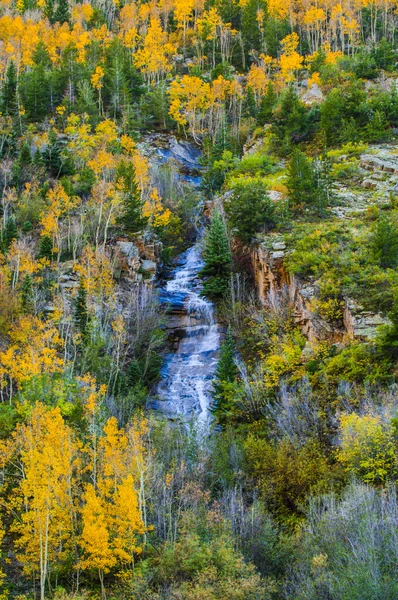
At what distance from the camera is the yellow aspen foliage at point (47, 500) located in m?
18.3

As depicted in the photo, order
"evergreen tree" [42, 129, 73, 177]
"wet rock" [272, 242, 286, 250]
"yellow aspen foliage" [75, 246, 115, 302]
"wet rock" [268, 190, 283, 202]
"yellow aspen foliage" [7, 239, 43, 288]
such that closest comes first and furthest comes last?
"yellow aspen foliage" [75, 246, 115, 302] < "yellow aspen foliage" [7, 239, 43, 288] < "wet rock" [272, 242, 286, 250] < "wet rock" [268, 190, 283, 202] < "evergreen tree" [42, 129, 73, 177]

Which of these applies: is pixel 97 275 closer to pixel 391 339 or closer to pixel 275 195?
pixel 275 195

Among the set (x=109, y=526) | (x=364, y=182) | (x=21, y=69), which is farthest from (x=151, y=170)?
(x=109, y=526)

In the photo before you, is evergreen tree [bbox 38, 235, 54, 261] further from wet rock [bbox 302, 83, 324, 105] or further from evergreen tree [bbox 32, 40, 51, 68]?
evergreen tree [bbox 32, 40, 51, 68]

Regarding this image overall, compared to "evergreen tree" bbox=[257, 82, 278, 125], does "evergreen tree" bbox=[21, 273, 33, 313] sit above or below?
below

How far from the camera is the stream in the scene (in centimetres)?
3155

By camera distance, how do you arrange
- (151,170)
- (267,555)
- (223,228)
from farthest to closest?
1. (151,170)
2. (223,228)
3. (267,555)

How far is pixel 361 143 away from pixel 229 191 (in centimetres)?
1126

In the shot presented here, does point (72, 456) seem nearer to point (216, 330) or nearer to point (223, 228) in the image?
point (216, 330)

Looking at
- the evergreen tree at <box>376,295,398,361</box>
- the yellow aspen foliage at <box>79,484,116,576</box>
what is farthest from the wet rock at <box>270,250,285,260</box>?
the yellow aspen foliage at <box>79,484,116,576</box>

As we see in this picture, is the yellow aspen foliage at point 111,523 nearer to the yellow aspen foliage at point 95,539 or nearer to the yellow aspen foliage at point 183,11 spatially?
the yellow aspen foliage at point 95,539

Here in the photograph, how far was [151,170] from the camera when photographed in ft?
164

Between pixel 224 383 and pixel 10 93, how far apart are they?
142 feet

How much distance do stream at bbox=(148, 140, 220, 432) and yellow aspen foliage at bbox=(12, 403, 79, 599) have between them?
329 inches
